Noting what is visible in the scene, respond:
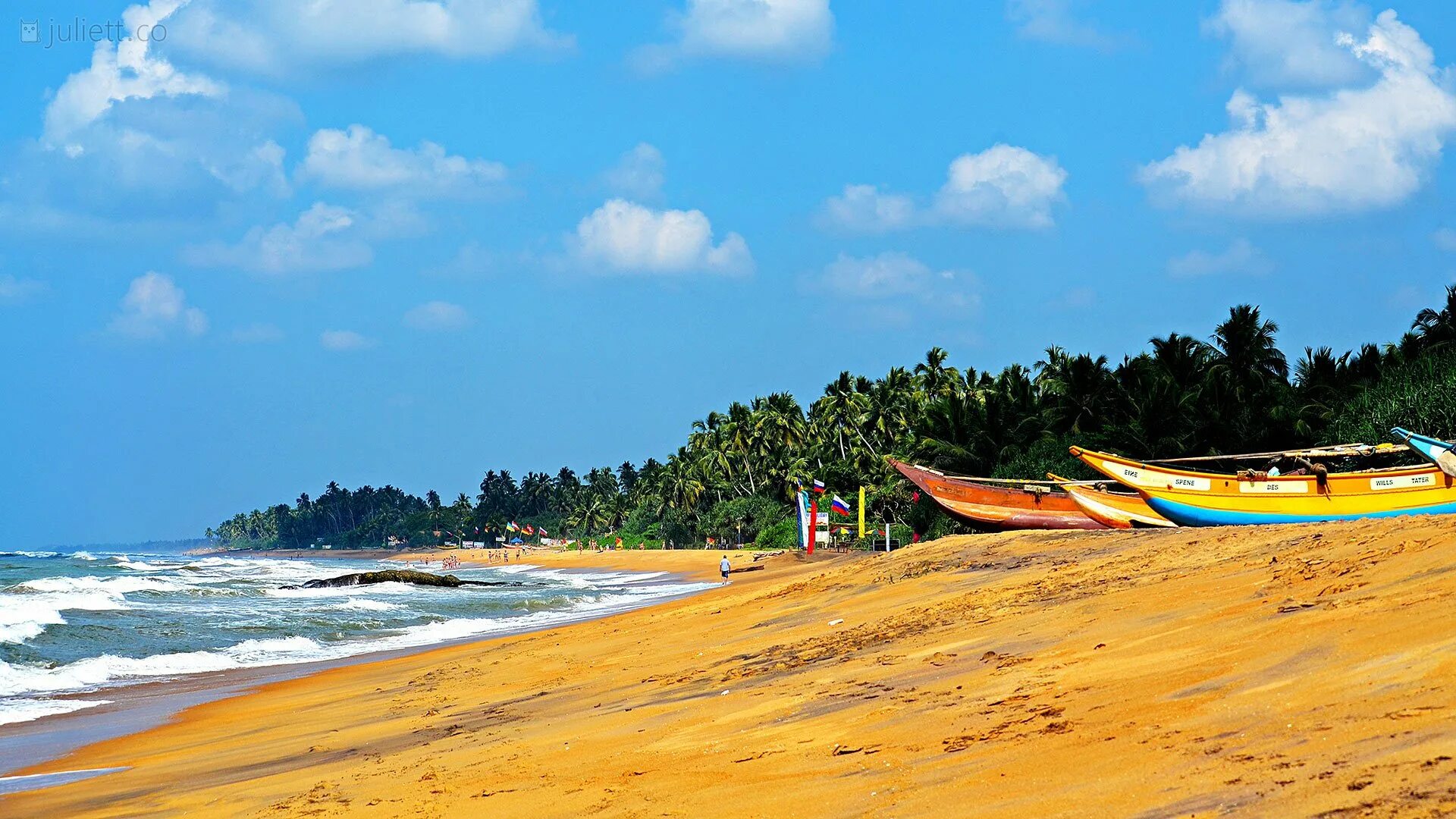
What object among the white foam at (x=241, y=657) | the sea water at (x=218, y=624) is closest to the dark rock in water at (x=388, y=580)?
the sea water at (x=218, y=624)

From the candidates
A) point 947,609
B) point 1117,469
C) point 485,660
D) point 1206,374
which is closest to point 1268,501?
point 1117,469

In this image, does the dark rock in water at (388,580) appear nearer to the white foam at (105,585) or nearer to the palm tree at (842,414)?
the white foam at (105,585)

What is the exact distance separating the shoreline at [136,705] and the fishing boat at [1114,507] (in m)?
14.0

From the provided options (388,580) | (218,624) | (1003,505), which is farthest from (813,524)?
(218,624)

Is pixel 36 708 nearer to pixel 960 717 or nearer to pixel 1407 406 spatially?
pixel 960 717

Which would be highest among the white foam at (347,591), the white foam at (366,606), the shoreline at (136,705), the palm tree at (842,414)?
the palm tree at (842,414)

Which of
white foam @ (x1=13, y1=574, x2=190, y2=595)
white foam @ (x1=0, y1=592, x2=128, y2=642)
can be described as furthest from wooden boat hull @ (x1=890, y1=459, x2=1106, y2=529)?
white foam @ (x1=13, y1=574, x2=190, y2=595)

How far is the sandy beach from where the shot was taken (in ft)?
20.0

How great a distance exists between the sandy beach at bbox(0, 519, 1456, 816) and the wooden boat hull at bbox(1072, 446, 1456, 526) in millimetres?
7259

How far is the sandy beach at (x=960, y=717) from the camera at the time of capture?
609 cm

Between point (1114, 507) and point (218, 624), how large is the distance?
80.7 ft

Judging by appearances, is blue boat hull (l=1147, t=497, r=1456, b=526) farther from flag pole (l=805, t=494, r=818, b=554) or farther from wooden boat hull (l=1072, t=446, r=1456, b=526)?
flag pole (l=805, t=494, r=818, b=554)

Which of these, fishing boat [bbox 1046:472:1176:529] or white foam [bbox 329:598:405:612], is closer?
fishing boat [bbox 1046:472:1176:529]

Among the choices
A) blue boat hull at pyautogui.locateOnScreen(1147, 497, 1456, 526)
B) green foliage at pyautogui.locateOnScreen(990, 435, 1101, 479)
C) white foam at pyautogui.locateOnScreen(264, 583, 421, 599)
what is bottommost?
white foam at pyautogui.locateOnScreen(264, 583, 421, 599)
